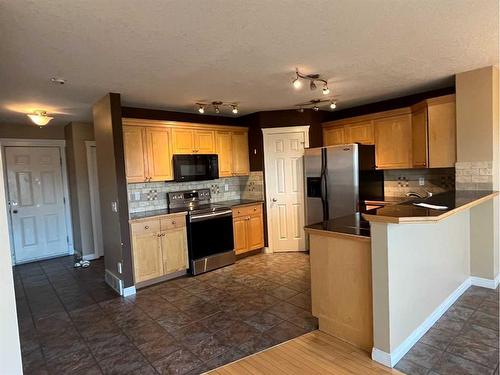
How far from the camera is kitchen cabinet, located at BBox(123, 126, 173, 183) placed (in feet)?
13.4

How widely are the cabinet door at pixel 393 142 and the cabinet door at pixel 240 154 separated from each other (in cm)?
215

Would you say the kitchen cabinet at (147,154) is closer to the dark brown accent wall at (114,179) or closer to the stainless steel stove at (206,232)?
the dark brown accent wall at (114,179)

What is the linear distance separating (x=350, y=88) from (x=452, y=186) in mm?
1968

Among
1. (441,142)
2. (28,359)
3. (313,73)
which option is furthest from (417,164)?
(28,359)

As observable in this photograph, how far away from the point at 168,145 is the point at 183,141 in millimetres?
261

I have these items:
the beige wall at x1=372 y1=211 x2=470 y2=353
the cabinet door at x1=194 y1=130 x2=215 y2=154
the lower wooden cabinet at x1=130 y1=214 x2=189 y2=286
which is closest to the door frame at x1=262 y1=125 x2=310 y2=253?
the cabinet door at x1=194 y1=130 x2=215 y2=154

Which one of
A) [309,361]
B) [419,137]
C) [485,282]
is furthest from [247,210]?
[485,282]

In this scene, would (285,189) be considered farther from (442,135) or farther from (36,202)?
(36,202)

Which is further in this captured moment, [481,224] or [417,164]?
[417,164]

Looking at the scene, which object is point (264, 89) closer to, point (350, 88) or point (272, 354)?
point (350, 88)

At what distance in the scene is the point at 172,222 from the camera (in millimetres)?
4180

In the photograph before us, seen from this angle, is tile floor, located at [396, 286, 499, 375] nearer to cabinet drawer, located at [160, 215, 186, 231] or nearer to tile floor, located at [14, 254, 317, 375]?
tile floor, located at [14, 254, 317, 375]

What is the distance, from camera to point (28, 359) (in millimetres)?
2506

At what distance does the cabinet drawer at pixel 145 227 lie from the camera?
151 inches
